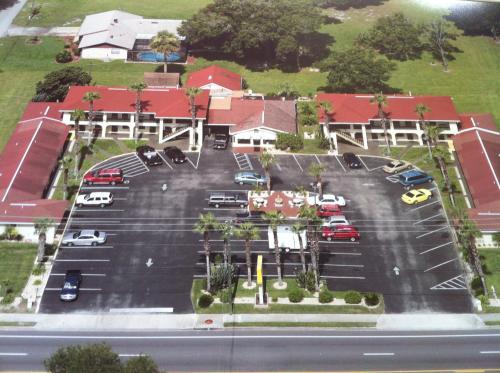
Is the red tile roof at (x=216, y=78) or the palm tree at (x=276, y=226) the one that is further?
the red tile roof at (x=216, y=78)

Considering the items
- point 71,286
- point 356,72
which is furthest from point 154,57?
→ point 71,286

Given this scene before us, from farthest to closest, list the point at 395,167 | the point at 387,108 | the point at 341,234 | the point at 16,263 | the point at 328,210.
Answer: the point at 387,108, the point at 395,167, the point at 328,210, the point at 341,234, the point at 16,263

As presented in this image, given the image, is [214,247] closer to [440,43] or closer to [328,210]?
[328,210]

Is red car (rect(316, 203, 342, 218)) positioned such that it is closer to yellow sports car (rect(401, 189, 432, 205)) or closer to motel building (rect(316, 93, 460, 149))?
yellow sports car (rect(401, 189, 432, 205))

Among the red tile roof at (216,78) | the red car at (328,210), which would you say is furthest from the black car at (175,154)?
the red car at (328,210)

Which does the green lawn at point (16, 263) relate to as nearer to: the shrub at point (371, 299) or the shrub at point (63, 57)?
the shrub at point (371, 299)

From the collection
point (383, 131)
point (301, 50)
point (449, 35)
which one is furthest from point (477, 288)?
point (449, 35)
